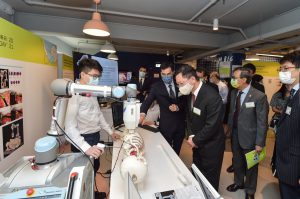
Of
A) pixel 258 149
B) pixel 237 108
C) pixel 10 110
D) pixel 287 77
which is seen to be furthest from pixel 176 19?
pixel 10 110

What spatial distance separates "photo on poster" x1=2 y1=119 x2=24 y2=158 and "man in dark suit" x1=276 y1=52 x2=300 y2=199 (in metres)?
2.52

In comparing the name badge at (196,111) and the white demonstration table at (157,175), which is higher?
the name badge at (196,111)

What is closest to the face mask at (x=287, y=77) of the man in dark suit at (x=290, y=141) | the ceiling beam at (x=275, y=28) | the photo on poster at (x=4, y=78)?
the man in dark suit at (x=290, y=141)

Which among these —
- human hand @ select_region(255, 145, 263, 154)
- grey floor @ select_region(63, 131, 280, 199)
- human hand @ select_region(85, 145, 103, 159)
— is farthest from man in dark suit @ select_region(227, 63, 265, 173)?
human hand @ select_region(85, 145, 103, 159)

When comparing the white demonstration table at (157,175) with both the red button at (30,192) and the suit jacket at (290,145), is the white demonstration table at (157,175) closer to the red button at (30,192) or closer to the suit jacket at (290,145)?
the red button at (30,192)

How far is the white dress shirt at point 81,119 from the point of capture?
1440mm

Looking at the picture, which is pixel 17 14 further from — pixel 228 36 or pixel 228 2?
pixel 228 36

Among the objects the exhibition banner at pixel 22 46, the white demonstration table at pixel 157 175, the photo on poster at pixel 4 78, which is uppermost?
the exhibition banner at pixel 22 46

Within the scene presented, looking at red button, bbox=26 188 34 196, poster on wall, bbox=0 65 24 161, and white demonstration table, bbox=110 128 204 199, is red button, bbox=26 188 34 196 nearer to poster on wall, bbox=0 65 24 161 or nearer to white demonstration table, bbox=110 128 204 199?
white demonstration table, bbox=110 128 204 199

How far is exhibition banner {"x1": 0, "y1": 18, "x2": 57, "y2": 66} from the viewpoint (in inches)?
71.7

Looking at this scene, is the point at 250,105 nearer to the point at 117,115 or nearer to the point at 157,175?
the point at 157,175

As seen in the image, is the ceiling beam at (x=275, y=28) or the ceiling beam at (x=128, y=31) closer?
the ceiling beam at (x=275, y=28)

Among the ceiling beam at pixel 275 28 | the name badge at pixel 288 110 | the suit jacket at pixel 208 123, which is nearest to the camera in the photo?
the name badge at pixel 288 110

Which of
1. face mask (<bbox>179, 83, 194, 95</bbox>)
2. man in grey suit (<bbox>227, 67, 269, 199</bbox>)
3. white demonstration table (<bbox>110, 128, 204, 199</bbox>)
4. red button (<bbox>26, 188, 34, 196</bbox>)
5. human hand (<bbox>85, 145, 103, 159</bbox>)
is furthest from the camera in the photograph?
man in grey suit (<bbox>227, 67, 269, 199</bbox>)
